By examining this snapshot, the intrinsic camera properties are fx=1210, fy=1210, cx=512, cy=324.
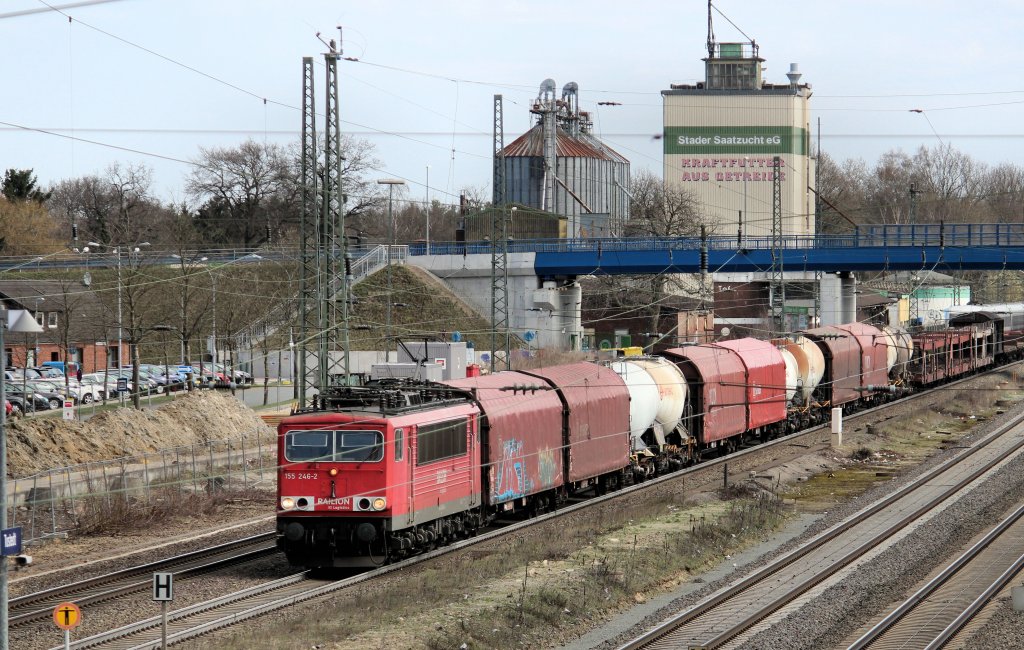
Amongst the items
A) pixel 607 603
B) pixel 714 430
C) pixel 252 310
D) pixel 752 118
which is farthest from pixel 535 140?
pixel 607 603

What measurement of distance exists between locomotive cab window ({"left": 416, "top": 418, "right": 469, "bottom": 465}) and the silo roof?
3686 inches

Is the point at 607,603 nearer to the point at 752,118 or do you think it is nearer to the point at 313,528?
the point at 313,528

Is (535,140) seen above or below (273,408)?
above

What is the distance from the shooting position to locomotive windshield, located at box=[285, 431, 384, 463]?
2439cm

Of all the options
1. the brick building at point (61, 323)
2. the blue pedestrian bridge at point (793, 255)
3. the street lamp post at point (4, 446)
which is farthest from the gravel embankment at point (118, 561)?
the blue pedestrian bridge at point (793, 255)

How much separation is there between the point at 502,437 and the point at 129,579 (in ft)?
29.2

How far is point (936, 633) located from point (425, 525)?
35.4 ft

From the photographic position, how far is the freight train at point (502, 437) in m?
24.6

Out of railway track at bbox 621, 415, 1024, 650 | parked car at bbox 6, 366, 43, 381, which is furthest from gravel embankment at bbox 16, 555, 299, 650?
parked car at bbox 6, 366, 43, 381

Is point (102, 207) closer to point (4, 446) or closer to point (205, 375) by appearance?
point (205, 375)

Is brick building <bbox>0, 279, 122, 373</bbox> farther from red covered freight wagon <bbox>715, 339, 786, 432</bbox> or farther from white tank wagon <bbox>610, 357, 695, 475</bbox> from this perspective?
white tank wagon <bbox>610, 357, 695, 475</bbox>

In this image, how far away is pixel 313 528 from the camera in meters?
24.7

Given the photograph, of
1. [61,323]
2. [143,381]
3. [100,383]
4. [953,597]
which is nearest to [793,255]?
[143,381]

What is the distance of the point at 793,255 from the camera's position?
244ft
